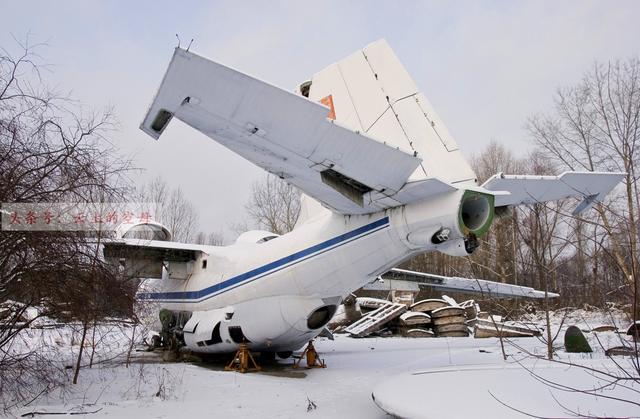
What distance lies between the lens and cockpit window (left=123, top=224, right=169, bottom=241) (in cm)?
1231

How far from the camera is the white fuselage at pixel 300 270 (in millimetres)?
6594

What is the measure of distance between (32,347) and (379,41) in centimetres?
604

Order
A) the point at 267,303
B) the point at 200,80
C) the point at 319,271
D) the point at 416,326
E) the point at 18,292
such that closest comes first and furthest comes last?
the point at 200,80
the point at 18,292
the point at 319,271
the point at 267,303
the point at 416,326

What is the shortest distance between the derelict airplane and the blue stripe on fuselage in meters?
0.03

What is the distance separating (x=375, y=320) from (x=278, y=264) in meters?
9.56

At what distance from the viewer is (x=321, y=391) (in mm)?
7141

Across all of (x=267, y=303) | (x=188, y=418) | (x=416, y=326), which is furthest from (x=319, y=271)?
(x=416, y=326)

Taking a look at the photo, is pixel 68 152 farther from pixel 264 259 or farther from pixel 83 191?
pixel 264 259

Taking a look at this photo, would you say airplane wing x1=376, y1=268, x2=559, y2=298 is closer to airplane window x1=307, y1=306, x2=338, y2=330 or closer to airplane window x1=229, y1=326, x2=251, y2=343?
airplane window x1=307, y1=306, x2=338, y2=330

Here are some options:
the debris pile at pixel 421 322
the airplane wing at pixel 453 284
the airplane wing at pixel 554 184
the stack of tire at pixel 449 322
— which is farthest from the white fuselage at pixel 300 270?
the stack of tire at pixel 449 322

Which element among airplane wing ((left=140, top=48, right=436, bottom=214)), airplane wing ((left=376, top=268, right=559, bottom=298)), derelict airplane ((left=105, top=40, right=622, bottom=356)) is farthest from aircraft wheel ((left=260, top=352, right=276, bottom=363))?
airplane wing ((left=140, top=48, right=436, bottom=214))

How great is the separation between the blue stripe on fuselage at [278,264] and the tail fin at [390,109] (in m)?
1.16

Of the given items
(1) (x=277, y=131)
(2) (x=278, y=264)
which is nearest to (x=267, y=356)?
(2) (x=278, y=264)

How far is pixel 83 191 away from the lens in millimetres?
5027
